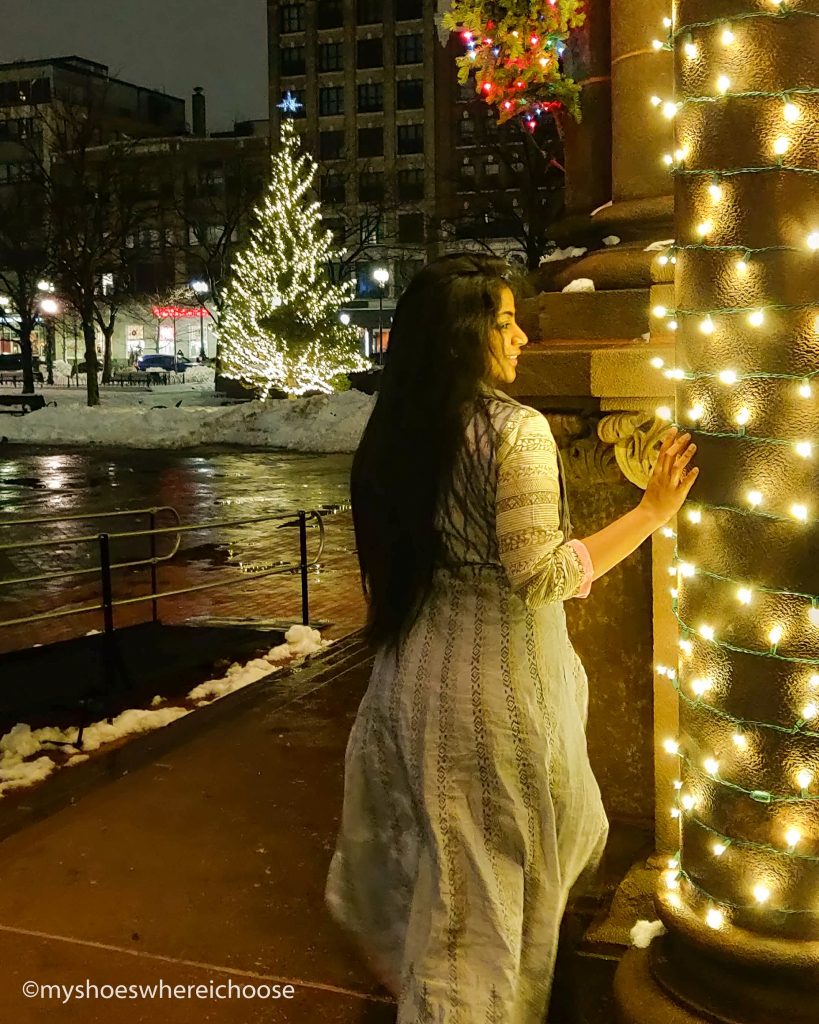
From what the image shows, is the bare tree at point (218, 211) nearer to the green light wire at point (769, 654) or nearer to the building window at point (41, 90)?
the building window at point (41, 90)

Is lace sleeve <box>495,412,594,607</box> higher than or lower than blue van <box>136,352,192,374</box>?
lower

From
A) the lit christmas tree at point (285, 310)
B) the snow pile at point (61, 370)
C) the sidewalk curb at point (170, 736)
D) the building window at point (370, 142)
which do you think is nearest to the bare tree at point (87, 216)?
the lit christmas tree at point (285, 310)

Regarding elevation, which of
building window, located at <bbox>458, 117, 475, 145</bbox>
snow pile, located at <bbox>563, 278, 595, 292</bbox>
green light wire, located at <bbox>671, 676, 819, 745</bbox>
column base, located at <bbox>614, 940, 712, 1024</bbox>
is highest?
building window, located at <bbox>458, 117, 475, 145</bbox>

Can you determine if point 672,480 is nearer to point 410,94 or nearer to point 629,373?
point 629,373

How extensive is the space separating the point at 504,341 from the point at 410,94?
77440 mm

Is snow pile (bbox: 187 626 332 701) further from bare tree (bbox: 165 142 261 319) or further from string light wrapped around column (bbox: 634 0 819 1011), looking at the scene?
bare tree (bbox: 165 142 261 319)

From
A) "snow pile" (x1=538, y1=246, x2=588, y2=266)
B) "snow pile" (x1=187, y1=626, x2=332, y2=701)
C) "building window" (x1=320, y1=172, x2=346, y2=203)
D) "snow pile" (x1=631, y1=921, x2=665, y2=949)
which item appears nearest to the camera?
"snow pile" (x1=631, y1=921, x2=665, y2=949)

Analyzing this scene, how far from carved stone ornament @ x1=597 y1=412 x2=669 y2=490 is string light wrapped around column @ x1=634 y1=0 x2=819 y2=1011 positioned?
2.42 ft

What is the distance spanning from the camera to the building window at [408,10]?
7450 cm

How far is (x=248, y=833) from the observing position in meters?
4.74

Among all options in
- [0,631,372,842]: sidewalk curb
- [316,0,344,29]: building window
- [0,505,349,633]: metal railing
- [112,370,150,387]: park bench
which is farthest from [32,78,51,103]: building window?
[0,631,372,842]: sidewalk curb

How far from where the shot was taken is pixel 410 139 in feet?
246

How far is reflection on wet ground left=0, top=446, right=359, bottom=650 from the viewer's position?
10844 millimetres

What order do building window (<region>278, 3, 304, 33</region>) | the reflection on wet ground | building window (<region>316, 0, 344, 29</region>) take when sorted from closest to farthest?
1. the reflection on wet ground
2. building window (<region>316, 0, 344, 29</region>)
3. building window (<region>278, 3, 304, 33</region>)
